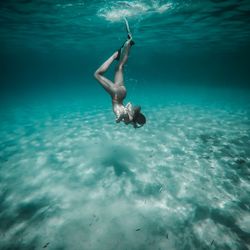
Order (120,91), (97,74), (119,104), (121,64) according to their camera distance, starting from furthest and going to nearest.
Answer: (121,64) < (119,104) < (120,91) < (97,74)

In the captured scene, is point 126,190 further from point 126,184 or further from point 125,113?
point 125,113

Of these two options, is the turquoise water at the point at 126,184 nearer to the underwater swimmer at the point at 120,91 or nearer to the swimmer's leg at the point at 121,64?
the underwater swimmer at the point at 120,91

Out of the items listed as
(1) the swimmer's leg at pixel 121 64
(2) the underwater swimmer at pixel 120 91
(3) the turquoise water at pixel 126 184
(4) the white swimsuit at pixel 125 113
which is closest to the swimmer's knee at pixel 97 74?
(2) the underwater swimmer at pixel 120 91

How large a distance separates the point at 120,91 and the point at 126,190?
3529 millimetres

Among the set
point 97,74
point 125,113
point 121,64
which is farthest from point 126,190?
point 121,64

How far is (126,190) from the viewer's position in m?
7.06

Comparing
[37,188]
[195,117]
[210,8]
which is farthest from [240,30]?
[37,188]

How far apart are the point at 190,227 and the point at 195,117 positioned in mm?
13325

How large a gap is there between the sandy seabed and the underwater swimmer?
248 centimetres

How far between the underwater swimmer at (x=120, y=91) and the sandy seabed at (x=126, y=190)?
8.15ft

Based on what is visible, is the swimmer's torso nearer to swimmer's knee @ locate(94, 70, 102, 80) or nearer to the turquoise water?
swimmer's knee @ locate(94, 70, 102, 80)

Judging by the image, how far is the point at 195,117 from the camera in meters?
17.5

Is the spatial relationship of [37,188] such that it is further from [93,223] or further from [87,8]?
[87,8]

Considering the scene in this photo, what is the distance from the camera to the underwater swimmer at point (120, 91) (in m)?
6.79
